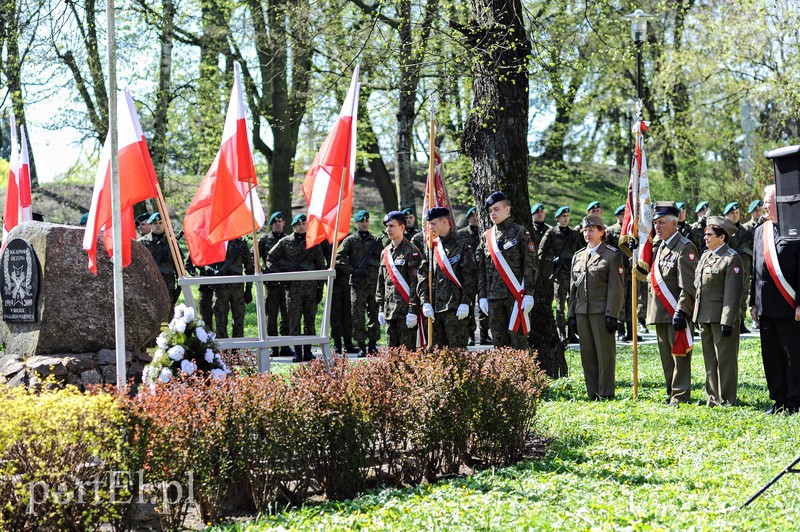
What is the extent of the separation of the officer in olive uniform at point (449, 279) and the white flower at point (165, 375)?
140 inches

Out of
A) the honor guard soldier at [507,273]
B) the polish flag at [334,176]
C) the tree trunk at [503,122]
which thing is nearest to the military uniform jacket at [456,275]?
the honor guard soldier at [507,273]

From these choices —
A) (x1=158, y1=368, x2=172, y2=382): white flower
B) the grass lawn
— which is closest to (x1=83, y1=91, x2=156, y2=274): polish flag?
(x1=158, y1=368, x2=172, y2=382): white flower

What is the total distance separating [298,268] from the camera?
1463 centimetres

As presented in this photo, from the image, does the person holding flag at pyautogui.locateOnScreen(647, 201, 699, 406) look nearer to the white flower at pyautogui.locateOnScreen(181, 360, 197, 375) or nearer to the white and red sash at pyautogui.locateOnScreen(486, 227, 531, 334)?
the white and red sash at pyautogui.locateOnScreen(486, 227, 531, 334)

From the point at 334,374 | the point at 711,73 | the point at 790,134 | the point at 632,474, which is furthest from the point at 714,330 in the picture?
the point at 790,134

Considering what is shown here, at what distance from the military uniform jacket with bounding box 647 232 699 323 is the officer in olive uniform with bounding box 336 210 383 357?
5.95 metres

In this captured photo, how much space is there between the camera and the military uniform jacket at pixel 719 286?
29.6 ft

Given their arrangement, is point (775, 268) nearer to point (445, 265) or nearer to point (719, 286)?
point (719, 286)

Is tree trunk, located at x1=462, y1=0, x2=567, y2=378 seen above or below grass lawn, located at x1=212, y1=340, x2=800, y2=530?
above

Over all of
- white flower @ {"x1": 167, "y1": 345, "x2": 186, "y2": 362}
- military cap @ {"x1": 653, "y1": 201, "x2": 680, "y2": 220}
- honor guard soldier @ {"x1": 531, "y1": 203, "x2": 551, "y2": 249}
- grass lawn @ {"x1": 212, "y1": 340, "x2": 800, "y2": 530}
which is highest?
honor guard soldier @ {"x1": 531, "y1": 203, "x2": 551, "y2": 249}

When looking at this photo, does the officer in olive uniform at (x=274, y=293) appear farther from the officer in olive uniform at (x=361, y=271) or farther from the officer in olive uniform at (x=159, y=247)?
the officer in olive uniform at (x=159, y=247)

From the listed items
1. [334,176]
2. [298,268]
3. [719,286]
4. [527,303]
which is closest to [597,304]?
[527,303]

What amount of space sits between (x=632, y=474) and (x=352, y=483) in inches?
74.4

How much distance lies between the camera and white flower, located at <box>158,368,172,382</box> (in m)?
7.35
